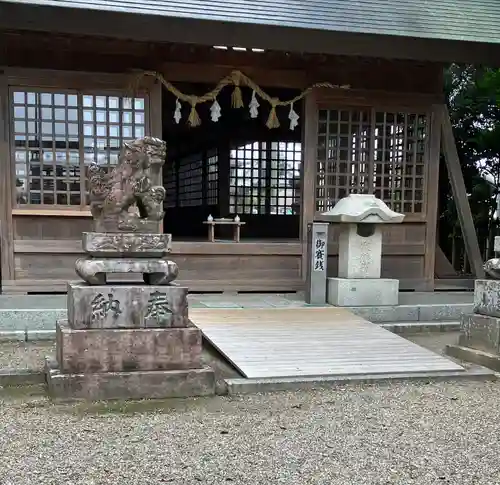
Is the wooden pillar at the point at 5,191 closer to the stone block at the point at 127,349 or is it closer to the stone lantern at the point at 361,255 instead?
the stone block at the point at 127,349

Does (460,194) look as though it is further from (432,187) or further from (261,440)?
(261,440)

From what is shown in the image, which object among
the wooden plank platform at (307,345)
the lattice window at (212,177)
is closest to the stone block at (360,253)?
the wooden plank platform at (307,345)

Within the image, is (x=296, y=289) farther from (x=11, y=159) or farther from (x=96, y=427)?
(x=96, y=427)

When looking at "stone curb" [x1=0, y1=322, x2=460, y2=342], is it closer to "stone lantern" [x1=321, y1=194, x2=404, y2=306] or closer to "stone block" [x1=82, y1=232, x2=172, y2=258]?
"stone lantern" [x1=321, y1=194, x2=404, y2=306]

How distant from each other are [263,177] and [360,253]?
259 inches

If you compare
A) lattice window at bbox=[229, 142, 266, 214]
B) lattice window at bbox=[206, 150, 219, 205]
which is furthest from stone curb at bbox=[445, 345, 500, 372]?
lattice window at bbox=[206, 150, 219, 205]

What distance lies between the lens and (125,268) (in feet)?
15.7

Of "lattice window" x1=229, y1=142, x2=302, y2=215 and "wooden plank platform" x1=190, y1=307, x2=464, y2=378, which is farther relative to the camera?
"lattice window" x1=229, y1=142, x2=302, y2=215

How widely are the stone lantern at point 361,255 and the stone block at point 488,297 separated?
2.09 metres

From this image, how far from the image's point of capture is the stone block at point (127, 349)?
4.65 m

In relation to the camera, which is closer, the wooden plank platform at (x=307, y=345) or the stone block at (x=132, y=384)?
the stone block at (x=132, y=384)

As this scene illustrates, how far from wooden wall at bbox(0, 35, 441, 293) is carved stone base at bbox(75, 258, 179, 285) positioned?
13.4ft

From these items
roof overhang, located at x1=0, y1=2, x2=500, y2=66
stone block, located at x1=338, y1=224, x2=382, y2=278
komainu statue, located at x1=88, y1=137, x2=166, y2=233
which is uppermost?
roof overhang, located at x1=0, y1=2, x2=500, y2=66

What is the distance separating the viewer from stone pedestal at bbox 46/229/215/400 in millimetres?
4648
